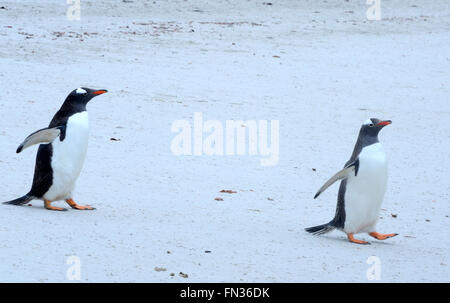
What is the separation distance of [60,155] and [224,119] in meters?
4.21

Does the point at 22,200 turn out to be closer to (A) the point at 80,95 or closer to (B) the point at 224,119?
(A) the point at 80,95

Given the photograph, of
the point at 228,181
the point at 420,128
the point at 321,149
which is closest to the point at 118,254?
the point at 228,181

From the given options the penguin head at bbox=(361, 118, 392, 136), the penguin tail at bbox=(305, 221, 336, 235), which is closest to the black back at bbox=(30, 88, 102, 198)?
the penguin tail at bbox=(305, 221, 336, 235)

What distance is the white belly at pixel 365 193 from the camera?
5.56 metres

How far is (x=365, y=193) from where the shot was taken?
5578 mm

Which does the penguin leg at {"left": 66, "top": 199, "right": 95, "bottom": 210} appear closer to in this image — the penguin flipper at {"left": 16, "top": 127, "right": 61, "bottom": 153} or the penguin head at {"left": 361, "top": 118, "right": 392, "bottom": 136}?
the penguin flipper at {"left": 16, "top": 127, "right": 61, "bottom": 153}

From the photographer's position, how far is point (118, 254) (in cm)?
469

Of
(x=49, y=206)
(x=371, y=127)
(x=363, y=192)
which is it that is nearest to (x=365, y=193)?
(x=363, y=192)

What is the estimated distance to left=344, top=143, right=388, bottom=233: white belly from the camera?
5.56 m

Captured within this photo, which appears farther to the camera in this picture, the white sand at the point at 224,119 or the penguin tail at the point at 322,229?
the penguin tail at the point at 322,229

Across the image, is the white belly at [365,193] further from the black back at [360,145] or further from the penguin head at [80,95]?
the penguin head at [80,95]

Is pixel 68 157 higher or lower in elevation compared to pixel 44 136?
lower

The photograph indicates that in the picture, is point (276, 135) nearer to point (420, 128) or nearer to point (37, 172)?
point (420, 128)

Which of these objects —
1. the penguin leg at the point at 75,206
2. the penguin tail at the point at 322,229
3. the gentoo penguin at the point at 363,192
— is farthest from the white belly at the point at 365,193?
the penguin leg at the point at 75,206
